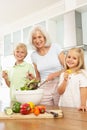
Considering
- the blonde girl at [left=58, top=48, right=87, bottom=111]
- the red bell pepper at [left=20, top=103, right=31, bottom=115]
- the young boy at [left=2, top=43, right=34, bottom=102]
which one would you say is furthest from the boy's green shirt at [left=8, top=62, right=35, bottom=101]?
the red bell pepper at [left=20, top=103, right=31, bottom=115]

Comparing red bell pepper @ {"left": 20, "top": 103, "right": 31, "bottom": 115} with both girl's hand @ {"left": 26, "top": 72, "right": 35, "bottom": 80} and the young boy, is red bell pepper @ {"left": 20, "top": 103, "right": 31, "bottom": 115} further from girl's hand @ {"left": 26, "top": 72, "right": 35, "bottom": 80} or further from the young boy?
the young boy

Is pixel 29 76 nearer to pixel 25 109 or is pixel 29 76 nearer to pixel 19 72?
pixel 19 72

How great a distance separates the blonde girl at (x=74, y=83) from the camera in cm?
186

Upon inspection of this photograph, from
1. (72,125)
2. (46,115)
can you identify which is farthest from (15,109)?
(72,125)

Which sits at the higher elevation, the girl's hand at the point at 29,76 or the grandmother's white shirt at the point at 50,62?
the grandmother's white shirt at the point at 50,62

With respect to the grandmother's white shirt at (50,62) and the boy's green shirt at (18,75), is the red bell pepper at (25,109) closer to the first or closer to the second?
the grandmother's white shirt at (50,62)

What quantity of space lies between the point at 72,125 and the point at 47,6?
11.4 ft

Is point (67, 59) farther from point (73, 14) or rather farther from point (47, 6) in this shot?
point (47, 6)

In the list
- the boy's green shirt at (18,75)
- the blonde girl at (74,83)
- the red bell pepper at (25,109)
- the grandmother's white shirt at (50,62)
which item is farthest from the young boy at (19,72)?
the red bell pepper at (25,109)

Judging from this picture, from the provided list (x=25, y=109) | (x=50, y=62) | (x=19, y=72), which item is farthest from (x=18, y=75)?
(x=25, y=109)

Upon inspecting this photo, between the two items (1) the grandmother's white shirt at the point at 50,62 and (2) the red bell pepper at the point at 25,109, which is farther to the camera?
(1) the grandmother's white shirt at the point at 50,62

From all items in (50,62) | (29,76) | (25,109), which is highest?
(50,62)

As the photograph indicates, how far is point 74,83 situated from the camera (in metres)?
1.92

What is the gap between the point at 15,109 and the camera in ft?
3.94
